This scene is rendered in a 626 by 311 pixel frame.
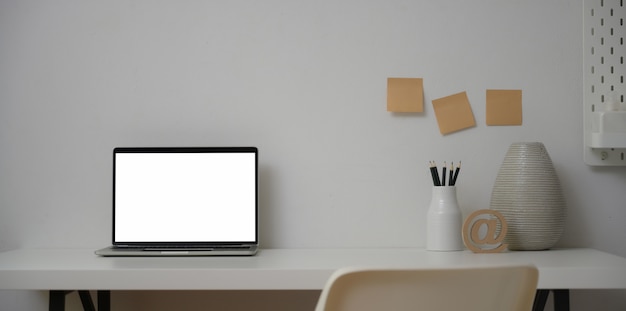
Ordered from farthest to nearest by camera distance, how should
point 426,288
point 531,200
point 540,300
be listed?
1. point 531,200
2. point 540,300
3. point 426,288

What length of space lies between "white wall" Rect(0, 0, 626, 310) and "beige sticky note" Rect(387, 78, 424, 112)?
0.06ft

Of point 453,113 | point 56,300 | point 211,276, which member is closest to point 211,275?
point 211,276

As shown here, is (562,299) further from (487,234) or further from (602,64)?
(602,64)

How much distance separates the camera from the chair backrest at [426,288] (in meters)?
0.87

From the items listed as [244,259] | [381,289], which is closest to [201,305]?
[244,259]

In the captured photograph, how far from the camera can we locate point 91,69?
174 centimetres

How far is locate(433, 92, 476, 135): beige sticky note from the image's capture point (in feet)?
5.64

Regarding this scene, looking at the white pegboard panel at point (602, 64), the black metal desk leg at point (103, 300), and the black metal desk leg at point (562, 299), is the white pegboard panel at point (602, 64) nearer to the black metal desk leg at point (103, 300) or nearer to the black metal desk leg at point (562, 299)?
the black metal desk leg at point (562, 299)

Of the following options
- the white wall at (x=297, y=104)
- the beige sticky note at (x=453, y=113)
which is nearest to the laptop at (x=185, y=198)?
the white wall at (x=297, y=104)

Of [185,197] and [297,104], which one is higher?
[297,104]

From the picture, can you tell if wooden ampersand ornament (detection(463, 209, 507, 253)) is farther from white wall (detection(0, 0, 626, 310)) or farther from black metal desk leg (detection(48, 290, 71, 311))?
black metal desk leg (detection(48, 290, 71, 311))

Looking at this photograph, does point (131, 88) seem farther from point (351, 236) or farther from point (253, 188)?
point (351, 236)

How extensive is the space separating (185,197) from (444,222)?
61 cm

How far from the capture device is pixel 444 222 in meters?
1.57
